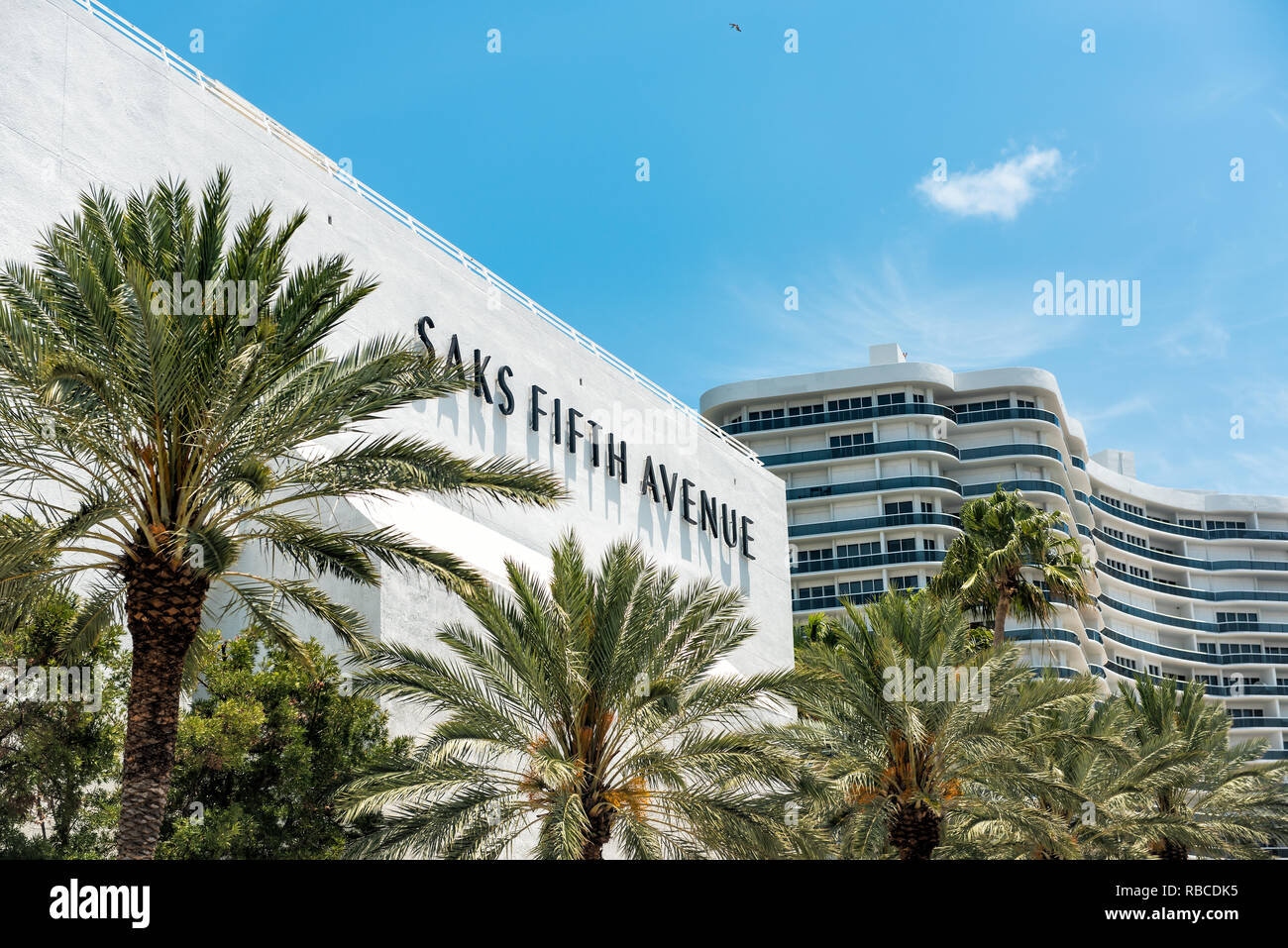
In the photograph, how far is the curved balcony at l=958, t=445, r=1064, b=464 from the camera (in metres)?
78.6

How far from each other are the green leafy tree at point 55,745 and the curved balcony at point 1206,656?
79.5m

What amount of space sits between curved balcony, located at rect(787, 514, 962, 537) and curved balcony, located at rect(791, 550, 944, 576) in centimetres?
162

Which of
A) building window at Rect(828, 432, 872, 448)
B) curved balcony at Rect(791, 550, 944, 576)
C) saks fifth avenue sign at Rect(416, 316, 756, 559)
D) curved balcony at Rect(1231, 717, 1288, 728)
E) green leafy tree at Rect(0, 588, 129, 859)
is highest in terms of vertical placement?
building window at Rect(828, 432, 872, 448)

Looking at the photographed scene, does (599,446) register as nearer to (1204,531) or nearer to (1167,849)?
(1167,849)

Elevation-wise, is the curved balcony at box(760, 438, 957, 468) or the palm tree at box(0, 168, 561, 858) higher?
the curved balcony at box(760, 438, 957, 468)

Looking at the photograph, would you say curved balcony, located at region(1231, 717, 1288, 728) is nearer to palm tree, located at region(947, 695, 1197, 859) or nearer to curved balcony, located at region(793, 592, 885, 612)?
curved balcony, located at region(793, 592, 885, 612)

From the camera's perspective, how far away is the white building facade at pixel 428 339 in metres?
19.5

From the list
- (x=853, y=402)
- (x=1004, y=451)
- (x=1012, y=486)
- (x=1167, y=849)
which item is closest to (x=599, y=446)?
(x=1167, y=849)

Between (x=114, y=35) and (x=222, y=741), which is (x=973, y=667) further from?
(x=114, y=35)

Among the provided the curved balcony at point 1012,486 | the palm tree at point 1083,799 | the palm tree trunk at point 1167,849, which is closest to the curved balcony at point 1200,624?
the curved balcony at point 1012,486

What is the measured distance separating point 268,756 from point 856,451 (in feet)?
204

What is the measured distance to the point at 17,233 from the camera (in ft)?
60.8

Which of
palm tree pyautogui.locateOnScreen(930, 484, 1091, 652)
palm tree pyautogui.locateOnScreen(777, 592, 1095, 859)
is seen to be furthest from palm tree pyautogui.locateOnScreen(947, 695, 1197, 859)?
palm tree pyautogui.locateOnScreen(930, 484, 1091, 652)
